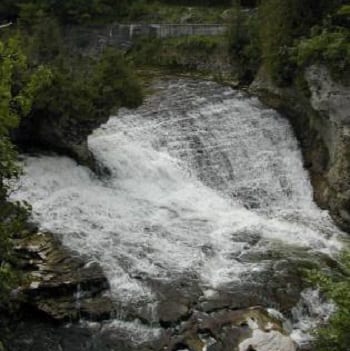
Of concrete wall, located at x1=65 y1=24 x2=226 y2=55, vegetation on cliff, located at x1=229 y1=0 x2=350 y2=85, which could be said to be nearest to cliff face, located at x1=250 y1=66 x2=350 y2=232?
vegetation on cliff, located at x1=229 y1=0 x2=350 y2=85

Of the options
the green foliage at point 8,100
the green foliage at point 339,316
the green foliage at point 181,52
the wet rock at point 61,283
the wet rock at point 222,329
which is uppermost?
the green foliage at point 8,100

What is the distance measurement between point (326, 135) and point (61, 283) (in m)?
9.20

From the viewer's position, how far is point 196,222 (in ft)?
49.1

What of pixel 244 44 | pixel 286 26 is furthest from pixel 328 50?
pixel 244 44

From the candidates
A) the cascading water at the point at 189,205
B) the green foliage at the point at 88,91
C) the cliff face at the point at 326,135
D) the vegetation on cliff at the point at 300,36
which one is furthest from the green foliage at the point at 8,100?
the vegetation on cliff at the point at 300,36

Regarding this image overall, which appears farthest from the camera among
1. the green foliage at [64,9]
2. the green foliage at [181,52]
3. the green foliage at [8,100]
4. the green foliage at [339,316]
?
the green foliage at [64,9]

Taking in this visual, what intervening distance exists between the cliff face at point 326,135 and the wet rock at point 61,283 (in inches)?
267

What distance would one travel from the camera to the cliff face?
52.5 feet

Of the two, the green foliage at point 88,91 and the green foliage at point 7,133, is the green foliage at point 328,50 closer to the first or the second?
the green foliage at point 88,91

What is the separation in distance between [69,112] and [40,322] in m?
6.01

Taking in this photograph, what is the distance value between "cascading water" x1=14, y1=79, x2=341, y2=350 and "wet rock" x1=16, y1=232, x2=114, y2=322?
32 centimetres

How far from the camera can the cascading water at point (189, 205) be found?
40.3ft

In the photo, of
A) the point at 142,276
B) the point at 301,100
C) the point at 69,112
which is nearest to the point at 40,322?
the point at 142,276

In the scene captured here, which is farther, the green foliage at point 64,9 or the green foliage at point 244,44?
the green foliage at point 64,9
